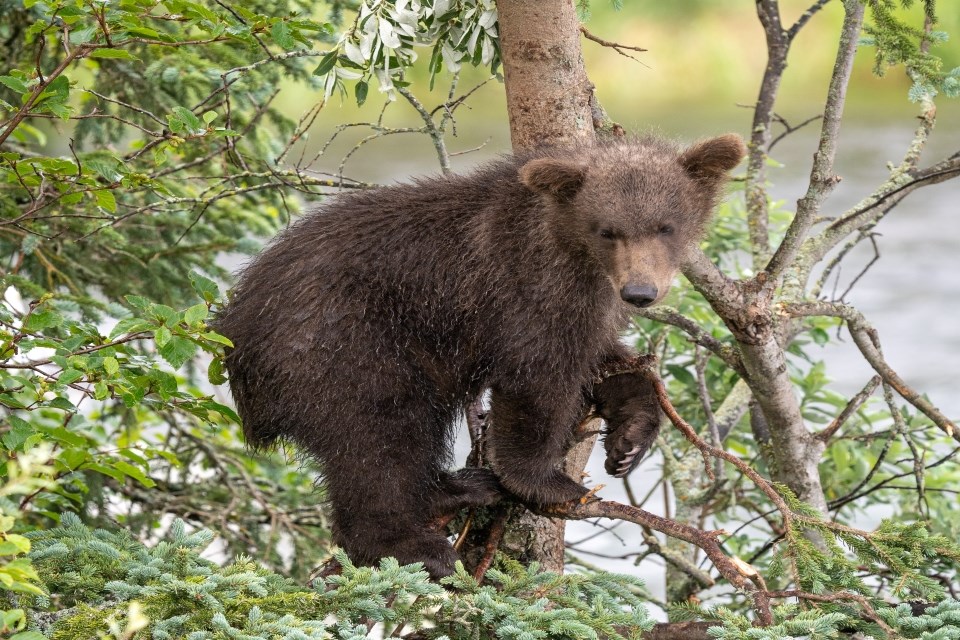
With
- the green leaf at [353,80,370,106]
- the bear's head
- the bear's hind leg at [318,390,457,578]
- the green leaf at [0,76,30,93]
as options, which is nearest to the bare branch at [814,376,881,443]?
the bear's head

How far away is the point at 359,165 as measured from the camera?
942cm

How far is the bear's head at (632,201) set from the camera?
312cm

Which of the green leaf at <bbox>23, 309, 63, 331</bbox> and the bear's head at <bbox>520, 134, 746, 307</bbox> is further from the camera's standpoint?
the bear's head at <bbox>520, 134, 746, 307</bbox>

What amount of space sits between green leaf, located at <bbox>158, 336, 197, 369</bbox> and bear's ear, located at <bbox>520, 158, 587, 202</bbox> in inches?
42.7

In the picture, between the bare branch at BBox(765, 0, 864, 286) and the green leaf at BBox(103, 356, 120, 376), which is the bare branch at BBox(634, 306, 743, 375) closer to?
the bare branch at BBox(765, 0, 864, 286)

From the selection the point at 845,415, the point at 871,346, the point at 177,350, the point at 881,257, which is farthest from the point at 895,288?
the point at 177,350

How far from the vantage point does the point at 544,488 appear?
3.36 meters

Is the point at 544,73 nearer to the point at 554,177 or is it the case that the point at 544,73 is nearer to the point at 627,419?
the point at 554,177

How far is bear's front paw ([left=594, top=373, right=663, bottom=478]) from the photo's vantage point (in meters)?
3.64

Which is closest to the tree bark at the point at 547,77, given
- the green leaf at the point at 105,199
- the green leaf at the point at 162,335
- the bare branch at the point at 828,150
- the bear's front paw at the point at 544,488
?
the bear's front paw at the point at 544,488

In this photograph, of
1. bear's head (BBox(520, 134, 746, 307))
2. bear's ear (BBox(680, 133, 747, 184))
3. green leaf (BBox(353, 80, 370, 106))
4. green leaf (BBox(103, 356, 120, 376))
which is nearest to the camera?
green leaf (BBox(103, 356, 120, 376))

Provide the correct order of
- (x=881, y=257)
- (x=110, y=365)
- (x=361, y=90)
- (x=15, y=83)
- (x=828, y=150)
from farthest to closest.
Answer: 1. (x=881, y=257)
2. (x=361, y=90)
3. (x=828, y=150)
4. (x=15, y=83)
5. (x=110, y=365)

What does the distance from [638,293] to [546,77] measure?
1.05m

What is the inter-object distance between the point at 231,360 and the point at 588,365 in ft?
3.70
